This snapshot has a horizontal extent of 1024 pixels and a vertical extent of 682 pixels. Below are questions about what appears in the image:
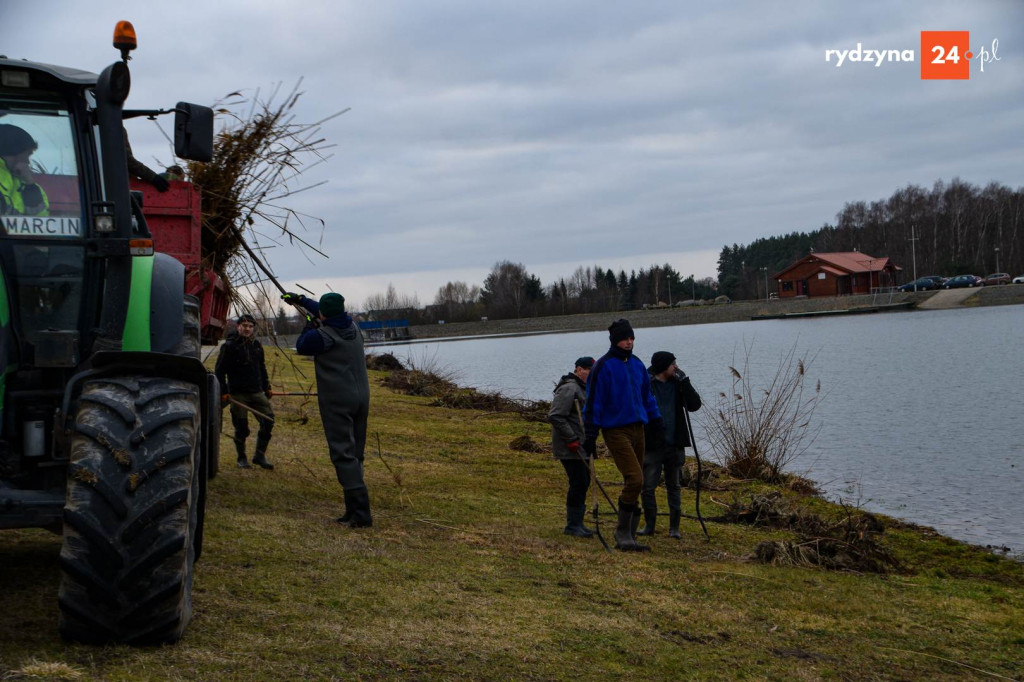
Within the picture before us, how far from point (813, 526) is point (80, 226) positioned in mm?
8348

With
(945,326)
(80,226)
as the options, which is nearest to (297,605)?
(80,226)

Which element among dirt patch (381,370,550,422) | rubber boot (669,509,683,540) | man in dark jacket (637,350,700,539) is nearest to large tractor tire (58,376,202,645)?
man in dark jacket (637,350,700,539)

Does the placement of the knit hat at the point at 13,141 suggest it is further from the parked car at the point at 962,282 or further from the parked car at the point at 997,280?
the parked car at the point at 997,280

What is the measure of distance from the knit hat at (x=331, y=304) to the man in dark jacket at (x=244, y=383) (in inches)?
95.4

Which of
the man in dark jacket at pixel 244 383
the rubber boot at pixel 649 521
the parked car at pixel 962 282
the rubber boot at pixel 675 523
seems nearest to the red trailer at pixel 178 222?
the man in dark jacket at pixel 244 383

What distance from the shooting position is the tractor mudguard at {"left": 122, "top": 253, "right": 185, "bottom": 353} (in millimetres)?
4879

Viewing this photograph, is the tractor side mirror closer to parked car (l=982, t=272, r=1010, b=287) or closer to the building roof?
parked car (l=982, t=272, r=1010, b=287)

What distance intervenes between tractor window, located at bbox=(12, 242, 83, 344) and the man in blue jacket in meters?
4.82

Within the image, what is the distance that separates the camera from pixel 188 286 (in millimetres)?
7691

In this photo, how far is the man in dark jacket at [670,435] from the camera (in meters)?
9.60

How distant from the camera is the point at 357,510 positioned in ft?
28.0

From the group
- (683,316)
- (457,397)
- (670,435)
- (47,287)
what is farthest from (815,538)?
(683,316)

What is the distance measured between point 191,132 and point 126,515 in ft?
6.40

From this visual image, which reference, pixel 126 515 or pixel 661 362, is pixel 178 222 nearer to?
pixel 126 515
